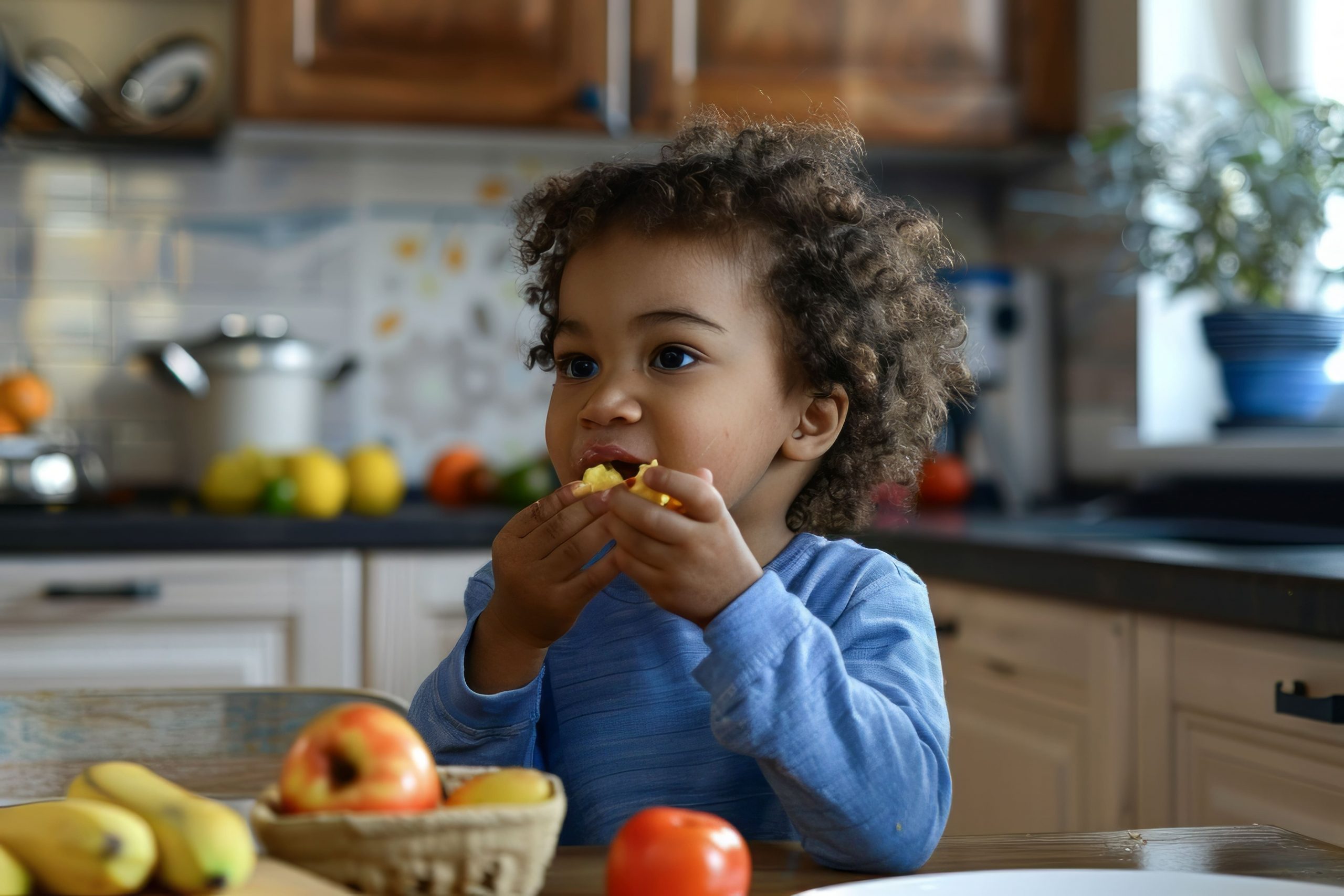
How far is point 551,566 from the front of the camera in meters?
0.83

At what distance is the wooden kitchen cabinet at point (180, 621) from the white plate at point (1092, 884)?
161 cm

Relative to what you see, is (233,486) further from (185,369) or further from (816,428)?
(816,428)

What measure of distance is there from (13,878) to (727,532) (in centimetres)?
37

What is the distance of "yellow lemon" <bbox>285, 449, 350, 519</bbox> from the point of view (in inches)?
91.2

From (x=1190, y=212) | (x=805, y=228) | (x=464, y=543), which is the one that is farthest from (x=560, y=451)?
(x=1190, y=212)

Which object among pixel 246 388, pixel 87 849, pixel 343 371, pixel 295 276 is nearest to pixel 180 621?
pixel 246 388

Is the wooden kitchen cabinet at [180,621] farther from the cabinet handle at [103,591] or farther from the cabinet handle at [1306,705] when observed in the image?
the cabinet handle at [1306,705]

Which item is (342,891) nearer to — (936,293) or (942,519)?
(936,293)

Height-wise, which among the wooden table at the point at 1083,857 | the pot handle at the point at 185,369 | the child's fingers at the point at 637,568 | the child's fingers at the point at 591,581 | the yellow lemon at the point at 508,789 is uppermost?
the pot handle at the point at 185,369

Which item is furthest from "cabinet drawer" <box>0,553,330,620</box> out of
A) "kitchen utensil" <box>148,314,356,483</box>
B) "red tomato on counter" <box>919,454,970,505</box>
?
"red tomato on counter" <box>919,454,970,505</box>

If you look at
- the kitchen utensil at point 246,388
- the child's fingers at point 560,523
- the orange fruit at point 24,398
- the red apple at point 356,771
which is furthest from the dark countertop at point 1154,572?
the orange fruit at point 24,398

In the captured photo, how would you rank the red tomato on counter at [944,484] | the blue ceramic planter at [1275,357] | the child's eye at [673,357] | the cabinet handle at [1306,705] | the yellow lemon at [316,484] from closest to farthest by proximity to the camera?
the child's eye at [673,357] < the cabinet handle at [1306,705] < the blue ceramic planter at [1275,357] < the yellow lemon at [316,484] < the red tomato on counter at [944,484]

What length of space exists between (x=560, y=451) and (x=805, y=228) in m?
0.25

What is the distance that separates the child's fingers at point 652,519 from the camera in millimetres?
708
